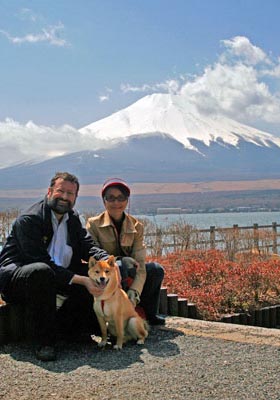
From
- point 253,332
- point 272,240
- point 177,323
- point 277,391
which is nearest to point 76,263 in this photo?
point 177,323

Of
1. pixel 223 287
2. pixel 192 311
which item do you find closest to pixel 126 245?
pixel 192 311

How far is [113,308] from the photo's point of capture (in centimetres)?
552

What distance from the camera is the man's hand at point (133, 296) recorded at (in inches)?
236

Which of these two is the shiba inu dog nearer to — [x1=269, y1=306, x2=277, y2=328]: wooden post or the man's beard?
the man's beard

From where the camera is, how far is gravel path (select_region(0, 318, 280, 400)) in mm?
4387

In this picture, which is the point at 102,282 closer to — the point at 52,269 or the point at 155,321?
the point at 52,269

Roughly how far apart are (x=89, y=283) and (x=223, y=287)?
13.9 feet

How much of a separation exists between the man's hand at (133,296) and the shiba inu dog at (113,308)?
19 centimetres

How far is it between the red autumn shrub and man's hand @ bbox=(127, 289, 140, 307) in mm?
2337

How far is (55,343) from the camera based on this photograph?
5555 mm

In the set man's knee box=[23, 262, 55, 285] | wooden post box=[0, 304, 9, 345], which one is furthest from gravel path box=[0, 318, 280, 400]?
man's knee box=[23, 262, 55, 285]

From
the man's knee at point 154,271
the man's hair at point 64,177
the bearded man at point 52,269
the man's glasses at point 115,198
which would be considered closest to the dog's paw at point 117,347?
the bearded man at point 52,269

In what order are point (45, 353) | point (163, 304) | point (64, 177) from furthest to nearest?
point (163, 304) → point (64, 177) → point (45, 353)

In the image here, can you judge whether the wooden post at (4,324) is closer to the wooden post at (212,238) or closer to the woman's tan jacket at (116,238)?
the woman's tan jacket at (116,238)
